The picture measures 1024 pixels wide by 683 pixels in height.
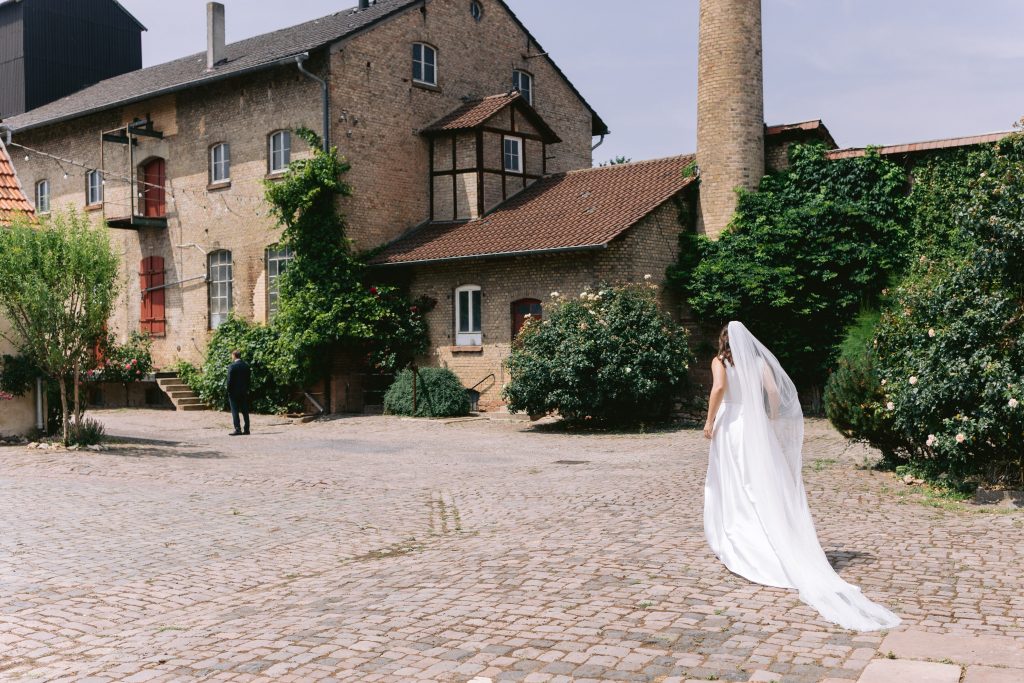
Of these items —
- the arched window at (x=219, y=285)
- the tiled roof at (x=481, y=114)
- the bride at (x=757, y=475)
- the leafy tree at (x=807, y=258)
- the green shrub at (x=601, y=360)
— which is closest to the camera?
the bride at (x=757, y=475)

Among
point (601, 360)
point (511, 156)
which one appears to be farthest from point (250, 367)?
point (601, 360)

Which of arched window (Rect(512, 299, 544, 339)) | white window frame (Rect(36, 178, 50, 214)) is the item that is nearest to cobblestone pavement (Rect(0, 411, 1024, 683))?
arched window (Rect(512, 299, 544, 339))

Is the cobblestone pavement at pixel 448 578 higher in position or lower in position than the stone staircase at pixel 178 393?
lower

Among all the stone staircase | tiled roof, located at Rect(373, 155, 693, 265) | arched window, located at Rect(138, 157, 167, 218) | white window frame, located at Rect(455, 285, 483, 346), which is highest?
arched window, located at Rect(138, 157, 167, 218)

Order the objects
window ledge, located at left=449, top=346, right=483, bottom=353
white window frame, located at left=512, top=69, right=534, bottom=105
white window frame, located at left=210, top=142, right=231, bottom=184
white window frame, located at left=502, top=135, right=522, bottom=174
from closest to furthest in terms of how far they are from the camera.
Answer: window ledge, located at left=449, top=346, right=483, bottom=353 < white window frame, located at left=502, top=135, right=522, bottom=174 < white window frame, located at left=210, top=142, right=231, bottom=184 < white window frame, located at left=512, top=69, right=534, bottom=105

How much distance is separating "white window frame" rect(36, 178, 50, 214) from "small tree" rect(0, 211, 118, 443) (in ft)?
61.0

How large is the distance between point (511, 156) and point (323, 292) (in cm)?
657

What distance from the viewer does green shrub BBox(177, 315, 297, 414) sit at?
80.7 ft

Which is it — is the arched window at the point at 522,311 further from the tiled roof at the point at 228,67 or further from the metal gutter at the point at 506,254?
the tiled roof at the point at 228,67

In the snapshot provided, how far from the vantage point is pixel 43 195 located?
107 ft

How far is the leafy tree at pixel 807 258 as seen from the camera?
21.8m

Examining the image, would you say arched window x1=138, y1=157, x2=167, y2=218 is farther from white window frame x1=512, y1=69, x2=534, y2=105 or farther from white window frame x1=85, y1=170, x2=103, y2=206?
white window frame x1=512, y1=69, x2=534, y2=105

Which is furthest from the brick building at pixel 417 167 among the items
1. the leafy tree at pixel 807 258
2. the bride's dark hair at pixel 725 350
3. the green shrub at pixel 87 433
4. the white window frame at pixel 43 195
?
the bride's dark hair at pixel 725 350

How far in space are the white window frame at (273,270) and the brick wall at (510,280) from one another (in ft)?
11.5
